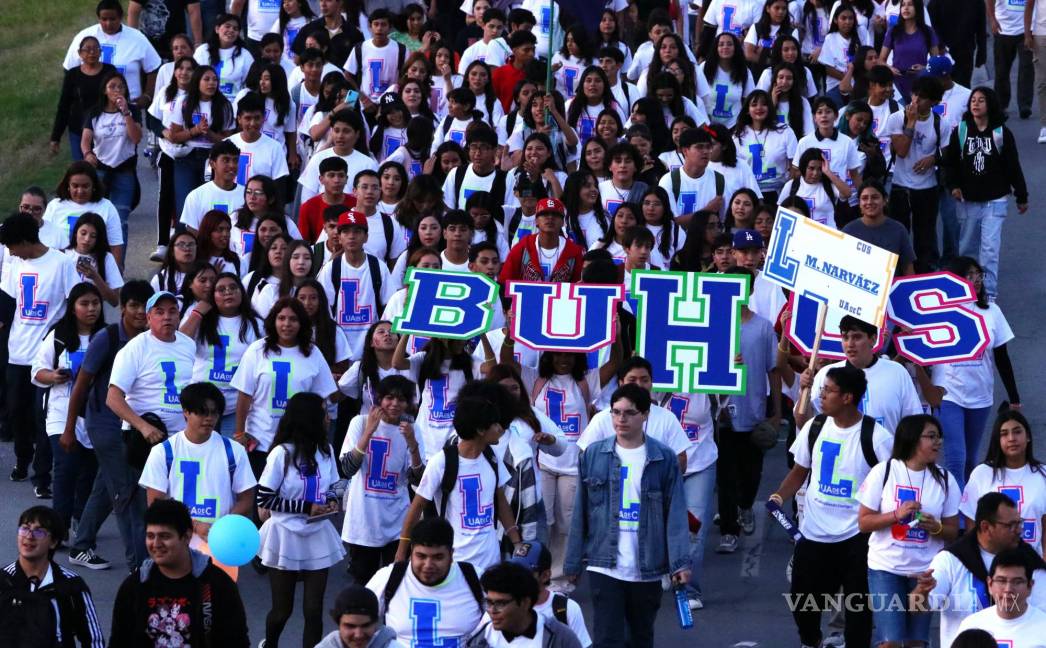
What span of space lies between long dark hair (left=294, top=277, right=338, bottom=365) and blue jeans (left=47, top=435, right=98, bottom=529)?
Answer: 5.26 ft

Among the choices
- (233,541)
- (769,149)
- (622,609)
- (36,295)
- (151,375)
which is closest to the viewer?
(233,541)

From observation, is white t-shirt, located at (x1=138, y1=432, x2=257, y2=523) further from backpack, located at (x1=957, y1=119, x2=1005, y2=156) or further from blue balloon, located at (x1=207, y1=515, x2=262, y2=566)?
backpack, located at (x1=957, y1=119, x2=1005, y2=156)

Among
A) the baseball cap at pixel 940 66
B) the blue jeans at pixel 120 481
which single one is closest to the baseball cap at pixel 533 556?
A: the blue jeans at pixel 120 481

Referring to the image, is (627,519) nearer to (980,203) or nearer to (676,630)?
(676,630)

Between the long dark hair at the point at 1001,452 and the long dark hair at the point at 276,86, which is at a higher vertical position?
the long dark hair at the point at 276,86

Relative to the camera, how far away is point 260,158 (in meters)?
16.3

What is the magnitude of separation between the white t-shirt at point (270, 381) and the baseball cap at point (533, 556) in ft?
7.14

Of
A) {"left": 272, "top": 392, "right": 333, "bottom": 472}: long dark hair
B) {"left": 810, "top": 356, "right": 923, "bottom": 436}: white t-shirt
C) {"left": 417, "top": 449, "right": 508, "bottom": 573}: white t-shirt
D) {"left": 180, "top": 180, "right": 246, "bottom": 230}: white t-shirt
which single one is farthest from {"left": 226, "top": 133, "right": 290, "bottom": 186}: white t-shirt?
{"left": 810, "top": 356, "right": 923, "bottom": 436}: white t-shirt

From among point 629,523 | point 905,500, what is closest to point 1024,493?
point 905,500

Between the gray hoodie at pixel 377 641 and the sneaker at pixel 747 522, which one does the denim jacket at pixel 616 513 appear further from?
the sneaker at pixel 747 522

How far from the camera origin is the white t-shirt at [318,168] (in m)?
15.9

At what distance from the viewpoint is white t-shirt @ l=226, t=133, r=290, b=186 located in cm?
1625

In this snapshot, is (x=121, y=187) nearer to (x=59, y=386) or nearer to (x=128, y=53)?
(x=128, y=53)

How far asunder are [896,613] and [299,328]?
4.00m
